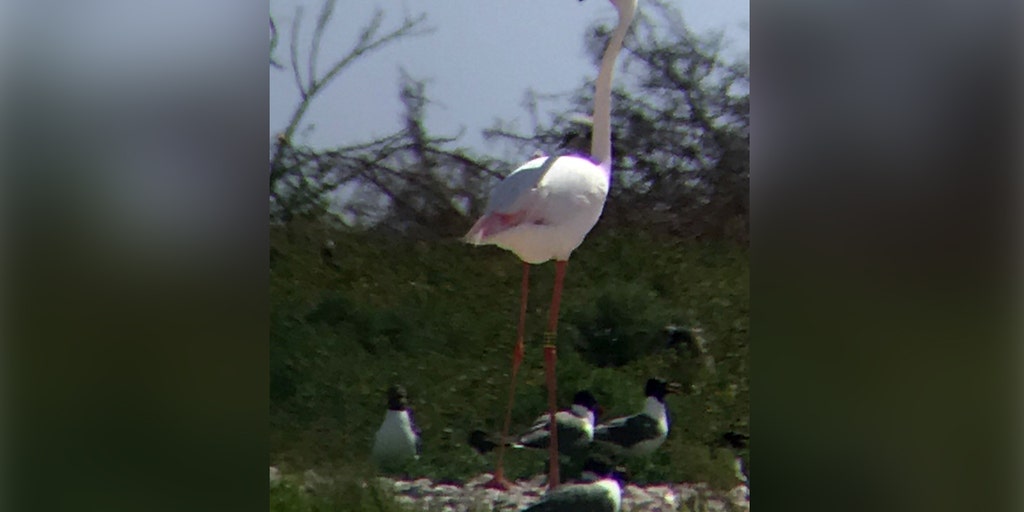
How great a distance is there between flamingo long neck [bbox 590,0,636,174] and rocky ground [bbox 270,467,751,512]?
1314mm

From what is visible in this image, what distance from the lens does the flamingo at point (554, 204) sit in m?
3.95

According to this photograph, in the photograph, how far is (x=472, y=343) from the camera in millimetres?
4164

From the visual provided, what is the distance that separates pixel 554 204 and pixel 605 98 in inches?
18.8

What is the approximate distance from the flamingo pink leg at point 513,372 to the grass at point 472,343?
0.03 meters

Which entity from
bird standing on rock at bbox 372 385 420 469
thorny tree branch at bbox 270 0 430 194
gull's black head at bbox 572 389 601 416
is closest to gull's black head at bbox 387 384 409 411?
bird standing on rock at bbox 372 385 420 469

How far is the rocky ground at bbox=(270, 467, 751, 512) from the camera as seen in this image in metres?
4.06
